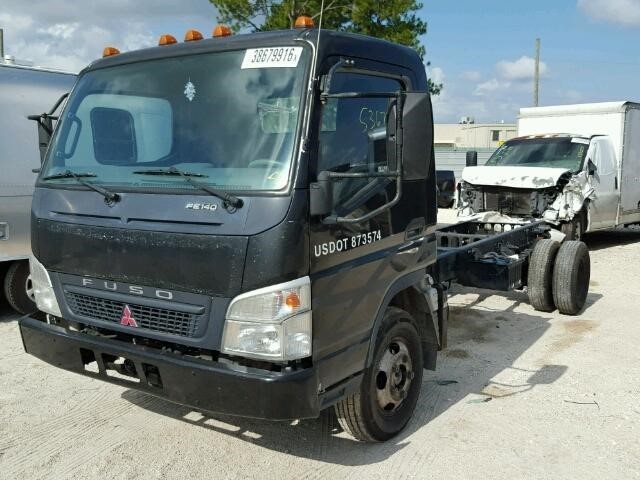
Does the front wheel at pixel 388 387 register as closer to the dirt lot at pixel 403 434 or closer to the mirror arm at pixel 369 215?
the dirt lot at pixel 403 434

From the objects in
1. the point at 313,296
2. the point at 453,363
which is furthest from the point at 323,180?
the point at 453,363

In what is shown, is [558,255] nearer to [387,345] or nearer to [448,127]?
[387,345]

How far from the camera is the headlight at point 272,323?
2.94m

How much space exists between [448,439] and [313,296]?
5.51ft

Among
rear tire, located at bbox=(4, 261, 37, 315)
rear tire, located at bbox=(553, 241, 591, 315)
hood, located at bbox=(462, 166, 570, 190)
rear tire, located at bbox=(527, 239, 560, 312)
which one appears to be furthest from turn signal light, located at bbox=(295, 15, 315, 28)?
hood, located at bbox=(462, 166, 570, 190)

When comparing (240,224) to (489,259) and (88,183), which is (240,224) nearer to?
(88,183)

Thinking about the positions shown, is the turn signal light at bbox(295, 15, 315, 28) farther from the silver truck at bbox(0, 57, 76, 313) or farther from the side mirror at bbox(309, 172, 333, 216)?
the silver truck at bbox(0, 57, 76, 313)

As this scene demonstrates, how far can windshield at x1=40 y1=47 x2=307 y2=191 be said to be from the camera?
3.13 meters

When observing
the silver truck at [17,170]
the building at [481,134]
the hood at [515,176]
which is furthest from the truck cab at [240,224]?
the building at [481,134]

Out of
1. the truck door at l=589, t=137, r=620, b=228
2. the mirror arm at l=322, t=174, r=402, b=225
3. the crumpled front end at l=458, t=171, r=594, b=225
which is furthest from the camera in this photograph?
the truck door at l=589, t=137, r=620, b=228

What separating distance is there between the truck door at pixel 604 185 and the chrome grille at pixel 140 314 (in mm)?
9597

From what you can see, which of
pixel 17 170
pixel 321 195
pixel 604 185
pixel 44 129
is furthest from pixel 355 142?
pixel 604 185

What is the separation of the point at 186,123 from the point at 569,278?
196 inches

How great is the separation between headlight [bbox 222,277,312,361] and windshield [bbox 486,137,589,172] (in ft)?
29.6
